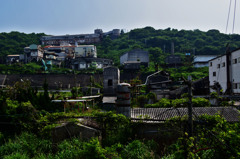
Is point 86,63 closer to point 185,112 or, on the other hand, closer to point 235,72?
point 235,72

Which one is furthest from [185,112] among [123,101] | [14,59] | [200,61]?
[14,59]

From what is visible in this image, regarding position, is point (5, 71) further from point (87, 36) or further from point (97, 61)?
point (87, 36)

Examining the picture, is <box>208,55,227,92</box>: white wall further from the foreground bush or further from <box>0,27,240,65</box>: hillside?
<box>0,27,240,65</box>: hillside

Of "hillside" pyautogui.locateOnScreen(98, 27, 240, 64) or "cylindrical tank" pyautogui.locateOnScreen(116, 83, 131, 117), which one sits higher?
"hillside" pyautogui.locateOnScreen(98, 27, 240, 64)

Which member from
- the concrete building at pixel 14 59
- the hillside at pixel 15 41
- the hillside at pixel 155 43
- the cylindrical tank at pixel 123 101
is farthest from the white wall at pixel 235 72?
the hillside at pixel 15 41

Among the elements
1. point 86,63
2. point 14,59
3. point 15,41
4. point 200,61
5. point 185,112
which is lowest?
point 185,112

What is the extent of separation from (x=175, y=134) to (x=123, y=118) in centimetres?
223

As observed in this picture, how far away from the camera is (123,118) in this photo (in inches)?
288

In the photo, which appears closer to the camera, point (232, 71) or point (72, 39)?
point (232, 71)

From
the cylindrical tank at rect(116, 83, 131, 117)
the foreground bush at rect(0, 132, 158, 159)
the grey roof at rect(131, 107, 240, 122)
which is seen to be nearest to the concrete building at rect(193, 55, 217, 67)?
the grey roof at rect(131, 107, 240, 122)

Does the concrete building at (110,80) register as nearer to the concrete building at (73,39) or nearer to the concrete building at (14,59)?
the concrete building at (14,59)

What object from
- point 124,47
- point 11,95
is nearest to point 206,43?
point 124,47

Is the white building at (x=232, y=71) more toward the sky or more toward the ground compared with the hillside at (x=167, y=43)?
more toward the ground

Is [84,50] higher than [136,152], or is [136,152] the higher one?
[84,50]
